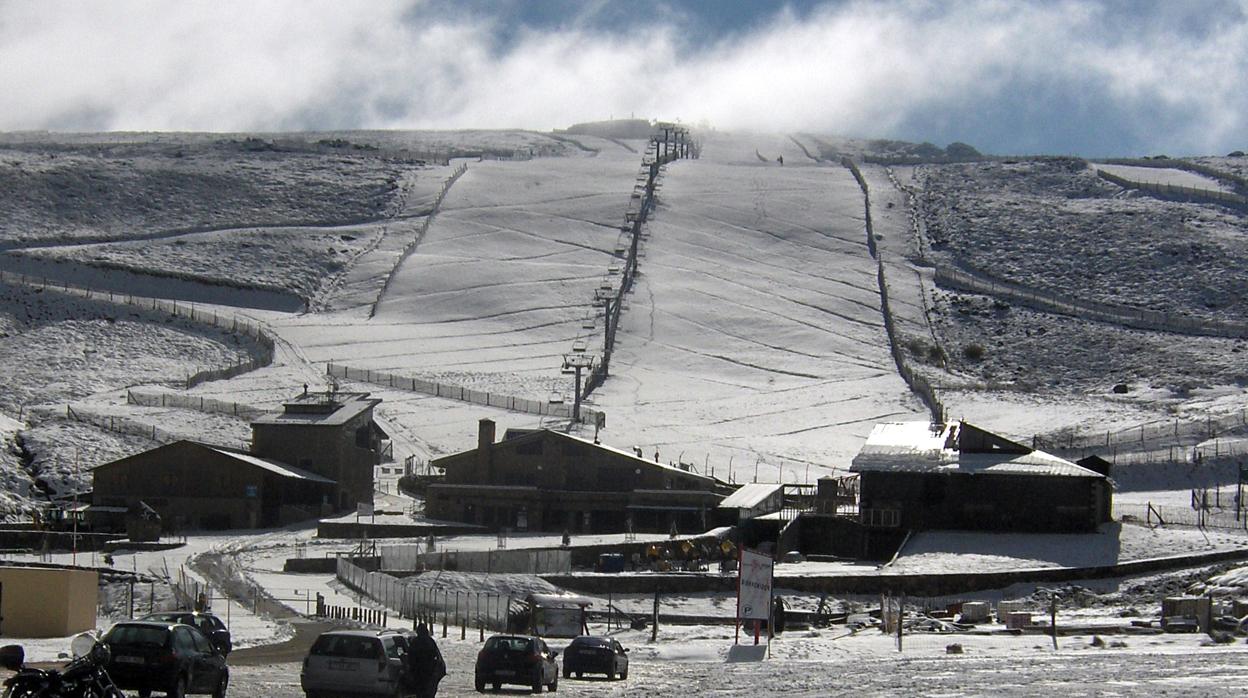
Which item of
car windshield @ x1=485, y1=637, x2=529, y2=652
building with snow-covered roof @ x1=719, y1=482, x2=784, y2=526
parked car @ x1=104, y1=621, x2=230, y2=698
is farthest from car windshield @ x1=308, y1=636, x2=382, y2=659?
building with snow-covered roof @ x1=719, y1=482, x2=784, y2=526

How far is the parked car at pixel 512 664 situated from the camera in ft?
87.1

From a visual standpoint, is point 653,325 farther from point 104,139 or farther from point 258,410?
point 104,139

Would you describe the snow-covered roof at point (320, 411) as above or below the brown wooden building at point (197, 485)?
above

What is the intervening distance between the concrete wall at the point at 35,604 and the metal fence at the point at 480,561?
55.9 ft

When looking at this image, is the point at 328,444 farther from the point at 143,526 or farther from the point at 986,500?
the point at 986,500

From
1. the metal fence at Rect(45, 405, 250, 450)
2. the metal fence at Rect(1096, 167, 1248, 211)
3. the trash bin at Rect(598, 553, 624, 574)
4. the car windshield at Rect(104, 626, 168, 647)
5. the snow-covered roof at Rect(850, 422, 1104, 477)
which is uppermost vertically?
the metal fence at Rect(1096, 167, 1248, 211)

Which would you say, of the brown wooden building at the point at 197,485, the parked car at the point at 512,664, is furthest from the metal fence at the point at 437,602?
the brown wooden building at the point at 197,485

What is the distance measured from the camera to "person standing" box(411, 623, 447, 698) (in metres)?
23.3

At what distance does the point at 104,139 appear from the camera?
199m

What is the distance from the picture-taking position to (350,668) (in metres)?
23.5

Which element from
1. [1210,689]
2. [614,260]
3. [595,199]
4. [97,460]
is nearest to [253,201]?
[595,199]

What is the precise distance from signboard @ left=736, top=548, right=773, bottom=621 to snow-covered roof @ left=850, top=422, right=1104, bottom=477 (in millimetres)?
20380

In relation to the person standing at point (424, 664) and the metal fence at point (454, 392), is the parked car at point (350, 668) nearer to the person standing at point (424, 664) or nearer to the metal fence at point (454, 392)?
the person standing at point (424, 664)

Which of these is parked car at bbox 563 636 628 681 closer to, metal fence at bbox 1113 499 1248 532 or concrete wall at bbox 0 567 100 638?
concrete wall at bbox 0 567 100 638
